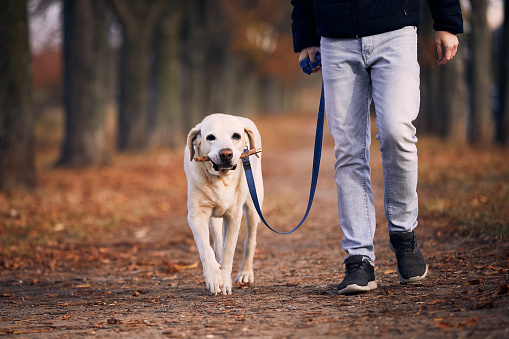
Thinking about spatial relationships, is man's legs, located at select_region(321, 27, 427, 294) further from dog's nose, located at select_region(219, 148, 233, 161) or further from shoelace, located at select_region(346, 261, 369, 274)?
dog's nose, located at select_region(219, 148, 233, 161)

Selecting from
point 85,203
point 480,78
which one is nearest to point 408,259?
point 85,203

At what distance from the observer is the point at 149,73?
2288cm

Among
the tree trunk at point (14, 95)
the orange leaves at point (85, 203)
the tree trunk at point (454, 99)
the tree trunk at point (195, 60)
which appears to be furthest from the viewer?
the tree trunk at point (195, 60)

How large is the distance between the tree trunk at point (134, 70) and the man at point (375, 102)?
14542mm

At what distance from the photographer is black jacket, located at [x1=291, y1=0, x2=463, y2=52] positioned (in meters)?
4.13

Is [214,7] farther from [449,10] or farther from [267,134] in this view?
[449,10]

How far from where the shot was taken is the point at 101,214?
368 inches

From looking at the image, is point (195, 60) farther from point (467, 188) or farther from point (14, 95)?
point (467, 188)

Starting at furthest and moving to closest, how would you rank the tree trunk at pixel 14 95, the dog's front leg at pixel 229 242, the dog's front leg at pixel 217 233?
the tree trunk at pixel 14 95 → the dog's front leg at pixel 217 233 → the dog's front leg at pixel 229 242

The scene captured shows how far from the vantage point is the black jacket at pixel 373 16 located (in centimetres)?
413

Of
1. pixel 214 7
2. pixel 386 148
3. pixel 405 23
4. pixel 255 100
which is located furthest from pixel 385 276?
pixel 255 100

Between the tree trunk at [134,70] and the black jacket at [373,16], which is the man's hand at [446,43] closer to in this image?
the black jacket at [373,16]

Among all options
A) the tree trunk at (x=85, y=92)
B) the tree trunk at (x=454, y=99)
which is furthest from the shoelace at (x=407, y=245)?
the tree trunk at (x=454, y=99)

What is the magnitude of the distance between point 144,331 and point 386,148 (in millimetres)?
1920
